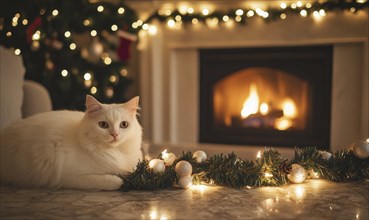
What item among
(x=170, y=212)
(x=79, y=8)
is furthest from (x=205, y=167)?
(x=79, y=8)

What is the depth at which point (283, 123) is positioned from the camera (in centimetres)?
305

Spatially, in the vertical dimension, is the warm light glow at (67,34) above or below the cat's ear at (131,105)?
above

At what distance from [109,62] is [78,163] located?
1.82m

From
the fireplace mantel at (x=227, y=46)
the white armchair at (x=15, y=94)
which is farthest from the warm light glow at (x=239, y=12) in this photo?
A: the white armchair at (x=15, y=94)

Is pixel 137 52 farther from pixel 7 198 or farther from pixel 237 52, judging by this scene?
pixel 7 198

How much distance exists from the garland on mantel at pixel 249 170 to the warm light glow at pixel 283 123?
1393 millimetres

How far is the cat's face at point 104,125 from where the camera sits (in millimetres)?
1383

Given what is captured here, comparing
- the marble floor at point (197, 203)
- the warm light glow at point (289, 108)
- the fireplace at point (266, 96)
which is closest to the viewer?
the marble floor at point (197, 203)

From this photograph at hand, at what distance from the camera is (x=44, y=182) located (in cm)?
144

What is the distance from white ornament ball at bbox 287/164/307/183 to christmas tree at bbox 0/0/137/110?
6.12ft

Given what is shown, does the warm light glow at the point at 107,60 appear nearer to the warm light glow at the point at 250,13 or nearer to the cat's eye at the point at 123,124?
the warm light glow at the point at 250,13

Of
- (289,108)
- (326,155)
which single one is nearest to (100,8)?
(289,108)

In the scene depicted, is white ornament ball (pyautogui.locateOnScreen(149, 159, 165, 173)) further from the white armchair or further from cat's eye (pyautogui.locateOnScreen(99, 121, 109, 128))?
the white armchair

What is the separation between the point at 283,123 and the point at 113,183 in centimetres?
199
